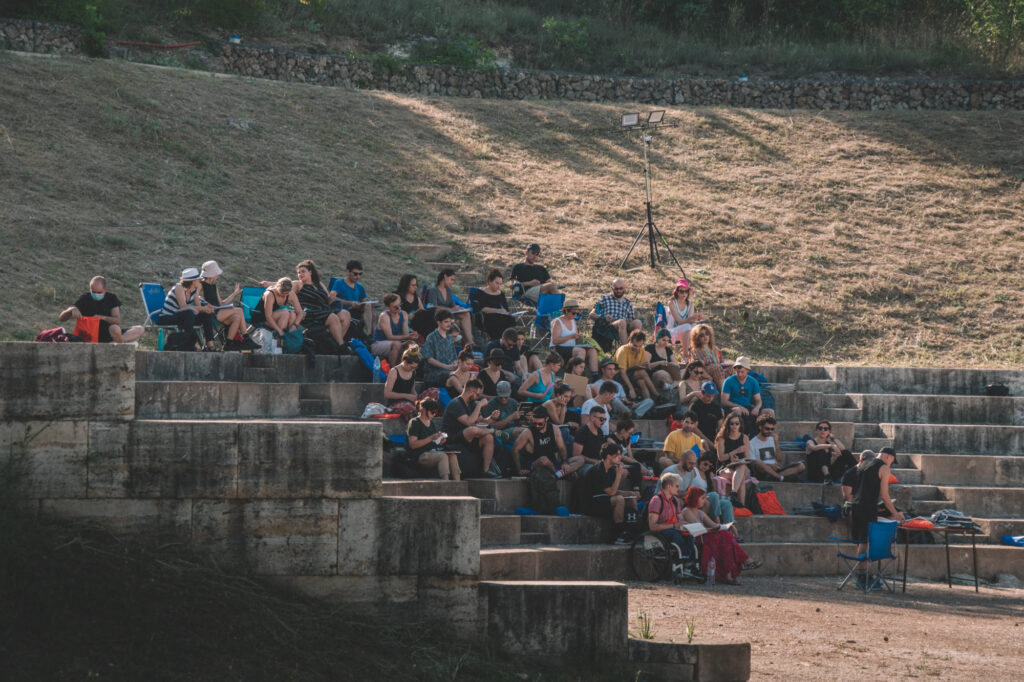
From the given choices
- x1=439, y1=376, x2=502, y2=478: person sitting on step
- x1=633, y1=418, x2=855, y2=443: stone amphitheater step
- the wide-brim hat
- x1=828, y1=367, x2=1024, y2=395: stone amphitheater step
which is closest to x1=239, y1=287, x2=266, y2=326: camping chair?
the wide-brim hat

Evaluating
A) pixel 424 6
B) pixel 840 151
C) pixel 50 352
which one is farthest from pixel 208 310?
pixel 424 6

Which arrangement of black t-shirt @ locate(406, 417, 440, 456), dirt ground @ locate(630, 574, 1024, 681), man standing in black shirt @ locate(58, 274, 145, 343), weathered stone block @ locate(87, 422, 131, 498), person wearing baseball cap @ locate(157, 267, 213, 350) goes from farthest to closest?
person wearing baseball cap @ locate(157, 267, 213, 350), man standing in black shirt @ locate(58, 274, 145, 343), black t-shirt @ locate(406, 417, 440, 456), dirt ground @ locate(630, 574, 1024, 681), weathered stone block @ locate(87, 422, 131, 498)

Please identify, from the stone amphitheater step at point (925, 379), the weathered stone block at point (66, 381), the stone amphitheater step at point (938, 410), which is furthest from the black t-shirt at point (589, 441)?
the stone amphitheater step at point (925, 379)

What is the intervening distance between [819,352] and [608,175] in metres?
7.96

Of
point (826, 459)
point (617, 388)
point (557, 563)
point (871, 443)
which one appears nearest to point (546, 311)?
point (617, 388)

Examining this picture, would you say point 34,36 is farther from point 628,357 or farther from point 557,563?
point 557,563

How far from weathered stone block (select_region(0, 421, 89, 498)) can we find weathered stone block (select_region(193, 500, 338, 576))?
0.76m

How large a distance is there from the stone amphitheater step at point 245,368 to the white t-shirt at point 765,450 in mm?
4491

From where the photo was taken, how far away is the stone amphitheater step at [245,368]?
1130 centimetres

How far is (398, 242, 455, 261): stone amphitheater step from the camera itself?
19.9 meters

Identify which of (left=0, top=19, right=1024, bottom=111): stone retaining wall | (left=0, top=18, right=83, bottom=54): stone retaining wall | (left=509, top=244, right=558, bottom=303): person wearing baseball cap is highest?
(left=0, top=19, right=1024, bottom=111): stone retaining wall

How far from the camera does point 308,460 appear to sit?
23.5 feet

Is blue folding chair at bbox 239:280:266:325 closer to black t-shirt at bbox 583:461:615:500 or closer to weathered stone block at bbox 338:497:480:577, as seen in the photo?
black t-shirt at bbox 583:461:615:500

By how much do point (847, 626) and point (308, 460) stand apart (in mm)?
4774
